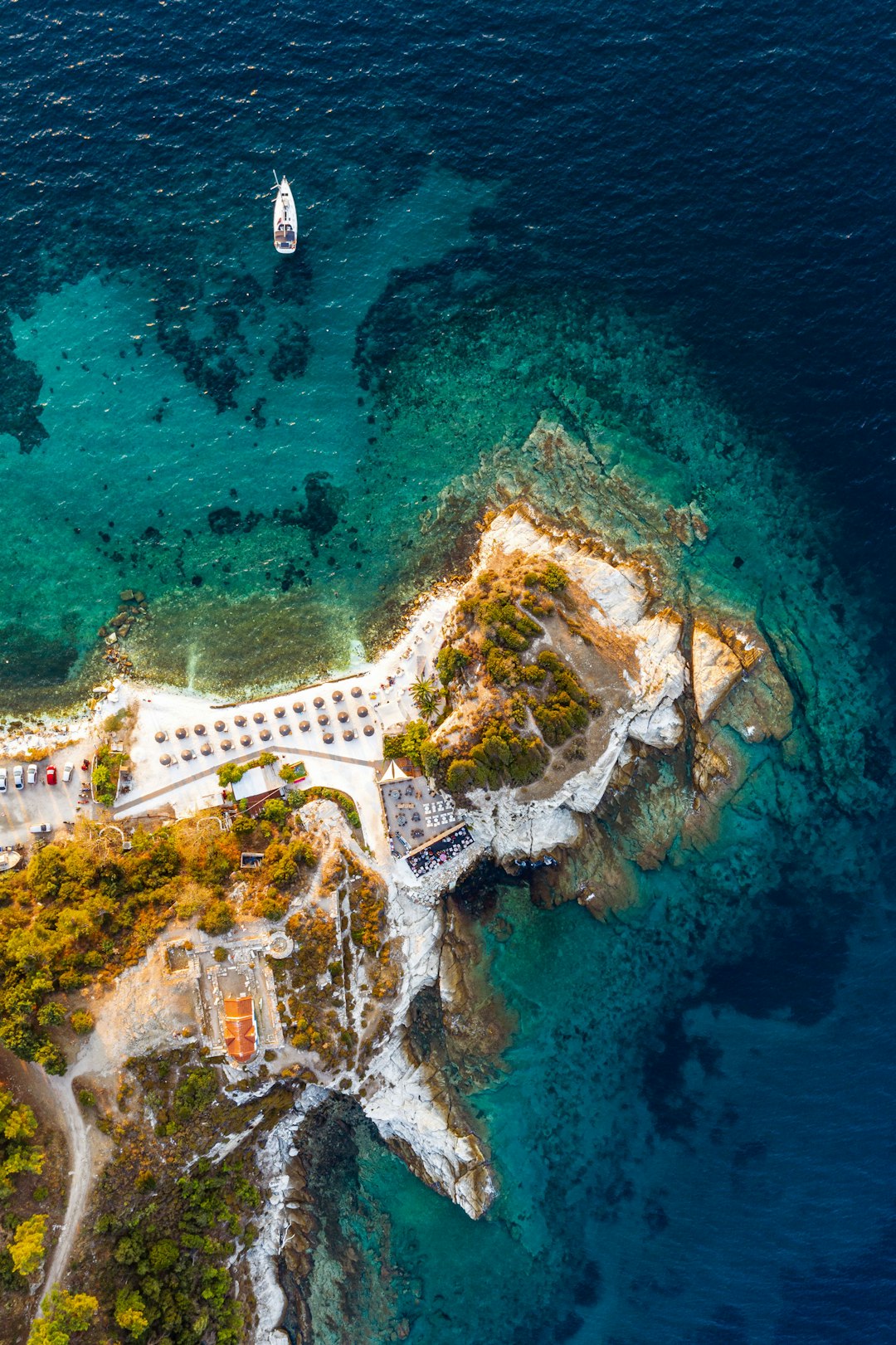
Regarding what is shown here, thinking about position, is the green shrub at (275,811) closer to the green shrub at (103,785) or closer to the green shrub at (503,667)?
the green shrub at (103,785)

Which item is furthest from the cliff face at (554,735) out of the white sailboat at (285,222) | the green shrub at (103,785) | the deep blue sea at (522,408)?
the white sailboat at (285,222)

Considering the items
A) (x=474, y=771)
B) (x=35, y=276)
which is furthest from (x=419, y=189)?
(x=474, y=771)

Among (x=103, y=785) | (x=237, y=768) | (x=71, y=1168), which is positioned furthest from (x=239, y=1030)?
(x=103, y=785)

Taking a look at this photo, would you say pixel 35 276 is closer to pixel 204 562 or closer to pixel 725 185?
pixel 204 562

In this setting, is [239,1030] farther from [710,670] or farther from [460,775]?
[710,670]

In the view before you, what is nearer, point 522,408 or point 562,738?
point 562,738

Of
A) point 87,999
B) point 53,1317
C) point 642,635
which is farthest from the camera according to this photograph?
point 642,635
